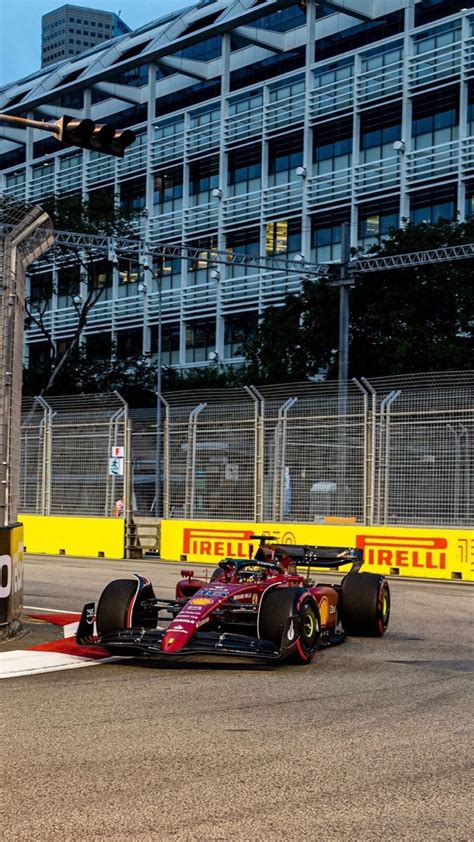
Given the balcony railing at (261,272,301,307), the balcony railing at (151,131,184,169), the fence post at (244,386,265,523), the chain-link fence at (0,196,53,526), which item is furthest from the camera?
the balcony railing at (151,131,184,169)

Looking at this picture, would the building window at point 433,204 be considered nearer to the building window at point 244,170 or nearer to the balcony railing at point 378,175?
the balcony railing at point 378,175

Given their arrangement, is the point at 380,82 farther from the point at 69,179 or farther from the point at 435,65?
the point at 69,179

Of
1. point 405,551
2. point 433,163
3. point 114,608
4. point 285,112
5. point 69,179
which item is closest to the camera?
point 114,608

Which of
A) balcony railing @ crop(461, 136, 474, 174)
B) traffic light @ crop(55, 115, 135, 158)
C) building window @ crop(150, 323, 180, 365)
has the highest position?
balcony railing @ crop(461, 136, 474, 174)

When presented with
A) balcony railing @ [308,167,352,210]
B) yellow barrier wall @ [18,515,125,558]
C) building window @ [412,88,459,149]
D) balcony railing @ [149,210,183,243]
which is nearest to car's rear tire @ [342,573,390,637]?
yellow barrier wall @ [18,515,125,558]

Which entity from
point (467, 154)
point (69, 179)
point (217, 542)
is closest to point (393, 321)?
point (467, 154)

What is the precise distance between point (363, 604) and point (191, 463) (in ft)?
39.2

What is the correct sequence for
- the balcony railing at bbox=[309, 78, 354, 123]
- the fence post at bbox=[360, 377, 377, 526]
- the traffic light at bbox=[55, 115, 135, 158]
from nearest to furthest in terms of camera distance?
the traffic light at bbox=[55, 115, 135, 158], the fence post at bbox=[360, 377, 377, 526], the balcony railing at bbox=[309, 78, 354, 123]

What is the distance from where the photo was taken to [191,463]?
22.8 metres

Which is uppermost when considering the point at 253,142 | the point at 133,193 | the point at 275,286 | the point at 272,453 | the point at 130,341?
the point at 253,142

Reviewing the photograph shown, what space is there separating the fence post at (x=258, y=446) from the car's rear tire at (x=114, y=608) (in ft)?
38.0

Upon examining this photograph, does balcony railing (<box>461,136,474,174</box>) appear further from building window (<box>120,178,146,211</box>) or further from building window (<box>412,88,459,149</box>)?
building window (<box>120,178,146,211</box>)

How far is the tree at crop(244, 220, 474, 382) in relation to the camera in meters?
37.4

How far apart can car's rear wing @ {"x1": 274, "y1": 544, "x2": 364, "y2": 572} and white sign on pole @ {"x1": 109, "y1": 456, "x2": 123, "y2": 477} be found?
41.3 ft
